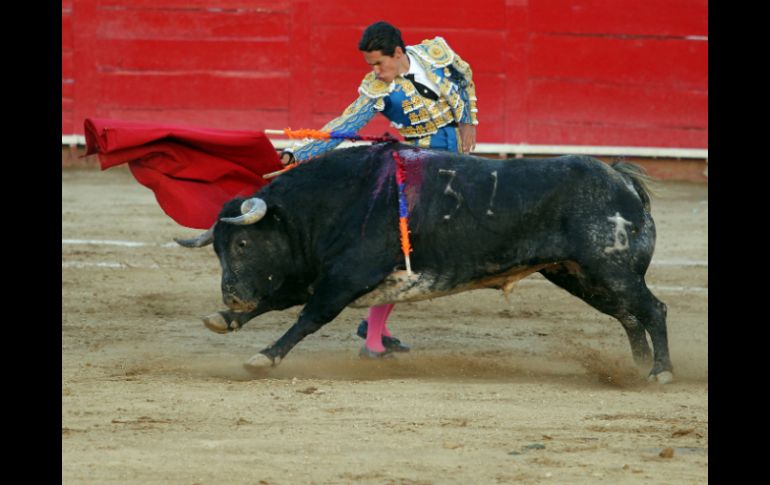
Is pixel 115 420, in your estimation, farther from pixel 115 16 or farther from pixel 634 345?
pixel 115 16

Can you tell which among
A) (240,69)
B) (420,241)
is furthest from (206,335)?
(240,69)

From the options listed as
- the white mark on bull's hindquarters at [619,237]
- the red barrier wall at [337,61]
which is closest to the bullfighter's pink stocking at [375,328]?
the white mark on bull's hindquarters at [619,237]

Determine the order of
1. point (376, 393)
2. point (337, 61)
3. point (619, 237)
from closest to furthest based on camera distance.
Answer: point (376, 393), point (619, 237), point (337, 61)

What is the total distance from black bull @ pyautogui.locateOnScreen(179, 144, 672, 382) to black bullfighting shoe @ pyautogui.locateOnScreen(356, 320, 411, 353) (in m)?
0.50

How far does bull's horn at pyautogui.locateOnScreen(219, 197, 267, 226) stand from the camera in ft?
15.5

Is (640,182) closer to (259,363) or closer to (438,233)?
(438,233)

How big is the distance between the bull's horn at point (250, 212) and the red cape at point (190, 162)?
401 mm

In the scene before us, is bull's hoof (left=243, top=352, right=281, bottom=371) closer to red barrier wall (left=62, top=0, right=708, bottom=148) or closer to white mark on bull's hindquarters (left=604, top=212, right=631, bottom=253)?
white mark on bull's hindquarters (left=604, top=212, right=631, bottom=253)

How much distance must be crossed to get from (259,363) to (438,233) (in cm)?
78

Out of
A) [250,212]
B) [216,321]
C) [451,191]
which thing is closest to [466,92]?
[451,191]

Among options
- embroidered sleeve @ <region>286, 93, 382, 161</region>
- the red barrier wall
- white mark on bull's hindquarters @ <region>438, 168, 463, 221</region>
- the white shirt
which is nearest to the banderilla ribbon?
white mark on bull's hindquarters @ <region>438, 168, 463, 221</region>

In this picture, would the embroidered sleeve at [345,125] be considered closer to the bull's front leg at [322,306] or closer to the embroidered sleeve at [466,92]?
the embroidered sleeve at [466,92]

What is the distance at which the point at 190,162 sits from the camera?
5.20 meters

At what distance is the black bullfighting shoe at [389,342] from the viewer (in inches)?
207
